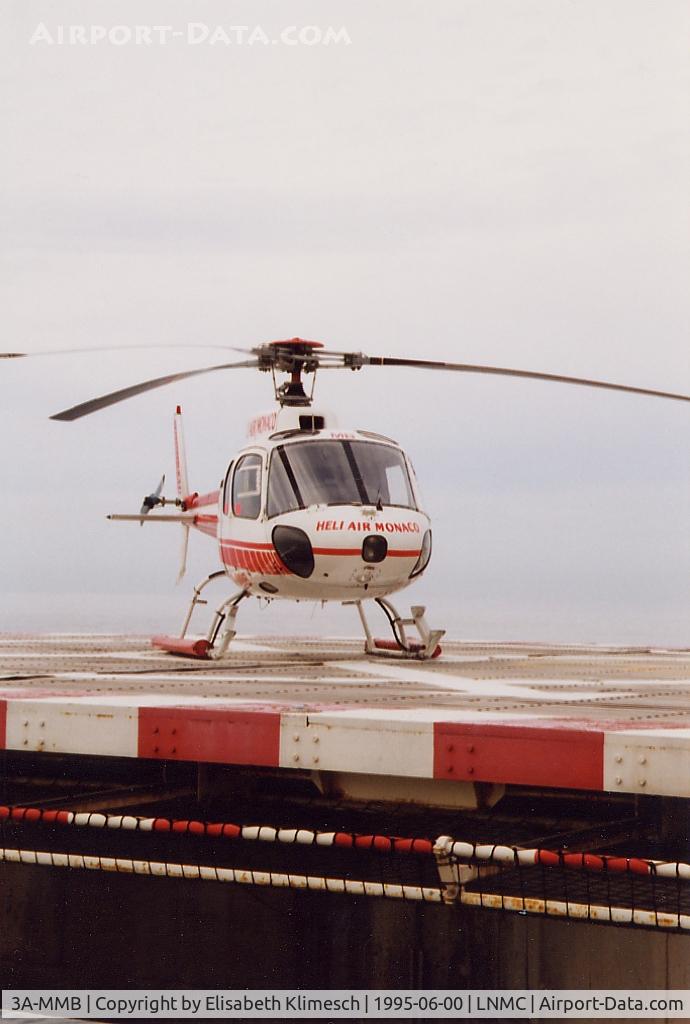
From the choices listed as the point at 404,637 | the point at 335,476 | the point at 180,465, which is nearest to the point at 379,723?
the point at 335,476

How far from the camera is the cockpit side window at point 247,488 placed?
40.5ft

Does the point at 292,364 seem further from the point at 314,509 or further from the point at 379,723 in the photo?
the point at 379,723

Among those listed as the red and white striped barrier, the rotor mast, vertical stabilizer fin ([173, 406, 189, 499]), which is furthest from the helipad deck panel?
vertical stabilizer fin ([173, 406, 189, 499])

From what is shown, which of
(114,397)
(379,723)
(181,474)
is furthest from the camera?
(181,474)

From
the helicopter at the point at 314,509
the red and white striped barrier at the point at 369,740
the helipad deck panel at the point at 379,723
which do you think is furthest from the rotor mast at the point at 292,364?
the red and white striped barrier at the point at 369,740

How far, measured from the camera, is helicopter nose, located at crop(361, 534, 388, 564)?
11453 millimetres

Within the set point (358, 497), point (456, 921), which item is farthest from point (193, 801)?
point (358, 497)

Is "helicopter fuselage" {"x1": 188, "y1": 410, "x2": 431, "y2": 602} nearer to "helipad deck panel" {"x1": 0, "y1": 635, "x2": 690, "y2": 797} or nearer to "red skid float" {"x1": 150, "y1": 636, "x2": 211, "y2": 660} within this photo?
"red skid float" {"x1": 150, "y1": 636, "x2": 211, "y2": 660}

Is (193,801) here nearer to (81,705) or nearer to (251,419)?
(81,705)

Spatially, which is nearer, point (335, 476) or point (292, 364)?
point (335, 476)

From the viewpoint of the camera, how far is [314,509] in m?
11.7

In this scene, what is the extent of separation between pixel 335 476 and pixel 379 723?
6600mm

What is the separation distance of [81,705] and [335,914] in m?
1.63

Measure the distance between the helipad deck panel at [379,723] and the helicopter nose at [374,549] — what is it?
7.33 ft
